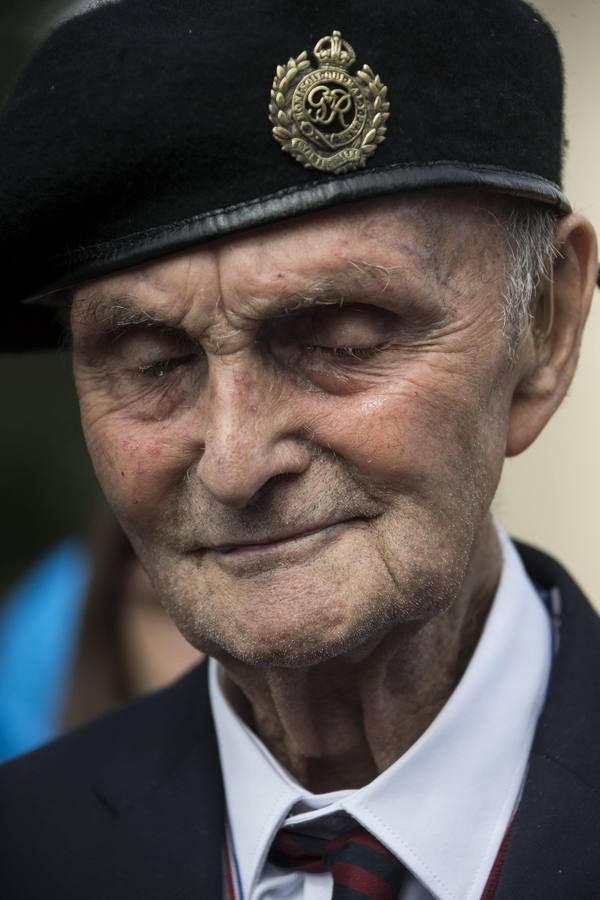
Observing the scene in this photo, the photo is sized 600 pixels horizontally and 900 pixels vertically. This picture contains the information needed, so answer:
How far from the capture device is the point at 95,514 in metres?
5.46

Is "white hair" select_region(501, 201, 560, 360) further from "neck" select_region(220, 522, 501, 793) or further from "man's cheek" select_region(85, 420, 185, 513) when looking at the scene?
"man's cheek" select_region(85, 420, 185, 513)

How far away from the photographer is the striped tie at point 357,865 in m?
2.27

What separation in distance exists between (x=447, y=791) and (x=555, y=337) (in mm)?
963

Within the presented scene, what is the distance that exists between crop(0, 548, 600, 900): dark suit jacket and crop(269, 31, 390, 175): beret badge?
1.13 metres

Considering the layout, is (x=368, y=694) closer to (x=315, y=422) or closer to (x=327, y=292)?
(x=315, y=422)

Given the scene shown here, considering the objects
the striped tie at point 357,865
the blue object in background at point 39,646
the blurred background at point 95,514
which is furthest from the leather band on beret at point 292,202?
the blue object in background at point 39,646

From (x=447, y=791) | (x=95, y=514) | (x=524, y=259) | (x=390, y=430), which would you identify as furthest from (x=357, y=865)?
(x=95, y=514)

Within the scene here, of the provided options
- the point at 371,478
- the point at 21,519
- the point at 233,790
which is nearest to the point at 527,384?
the point at 371,478

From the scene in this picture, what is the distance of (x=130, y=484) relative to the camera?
2414mm

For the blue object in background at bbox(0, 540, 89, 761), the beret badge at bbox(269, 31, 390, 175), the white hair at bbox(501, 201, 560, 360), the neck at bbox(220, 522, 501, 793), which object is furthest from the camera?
the blue object in background at bbox(0, 540, 89, 761)

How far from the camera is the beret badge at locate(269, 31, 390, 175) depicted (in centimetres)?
211

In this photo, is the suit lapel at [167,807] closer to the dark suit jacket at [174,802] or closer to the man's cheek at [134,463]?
the dark suit jacket at [174,802]

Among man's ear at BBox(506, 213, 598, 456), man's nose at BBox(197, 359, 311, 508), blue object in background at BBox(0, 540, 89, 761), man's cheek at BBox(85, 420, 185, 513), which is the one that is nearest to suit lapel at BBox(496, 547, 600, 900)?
man's ear at BBox(506, 213, 598, 456)

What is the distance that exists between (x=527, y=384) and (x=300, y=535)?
624 millimetres
